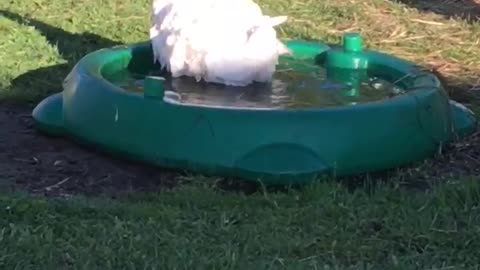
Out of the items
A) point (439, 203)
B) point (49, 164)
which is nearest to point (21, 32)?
point (49, 164)

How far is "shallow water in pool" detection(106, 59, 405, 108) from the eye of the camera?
4938 millimetres

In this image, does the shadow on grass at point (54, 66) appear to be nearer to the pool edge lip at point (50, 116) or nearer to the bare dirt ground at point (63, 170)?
the pool edge lip at point (50, 116)

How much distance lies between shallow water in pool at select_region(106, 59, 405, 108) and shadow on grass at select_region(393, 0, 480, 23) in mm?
2603

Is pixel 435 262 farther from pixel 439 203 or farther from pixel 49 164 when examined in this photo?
pixel 49 164

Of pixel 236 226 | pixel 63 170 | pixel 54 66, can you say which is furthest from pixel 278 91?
pixel 54 66

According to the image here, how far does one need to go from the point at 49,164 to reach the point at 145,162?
1.37 feet

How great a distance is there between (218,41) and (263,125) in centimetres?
71

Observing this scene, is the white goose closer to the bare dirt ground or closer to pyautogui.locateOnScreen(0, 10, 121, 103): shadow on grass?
the bare dirt ground

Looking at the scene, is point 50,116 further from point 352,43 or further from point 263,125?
point 352,43

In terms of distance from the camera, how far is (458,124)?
5.26 meters

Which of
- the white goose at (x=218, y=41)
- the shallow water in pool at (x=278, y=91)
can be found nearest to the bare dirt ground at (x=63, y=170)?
the shallow water in pool at (x=278, y=91)

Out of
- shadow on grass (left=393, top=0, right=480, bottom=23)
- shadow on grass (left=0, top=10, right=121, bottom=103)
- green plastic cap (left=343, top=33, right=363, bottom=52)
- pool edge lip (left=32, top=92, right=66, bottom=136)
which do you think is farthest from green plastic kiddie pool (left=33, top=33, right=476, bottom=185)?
shadow on grass (left=393, top=0, right=480, bottom=23)

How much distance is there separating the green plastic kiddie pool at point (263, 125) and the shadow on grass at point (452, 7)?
8.81 ft

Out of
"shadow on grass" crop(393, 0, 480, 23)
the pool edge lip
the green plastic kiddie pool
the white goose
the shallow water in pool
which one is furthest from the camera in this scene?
"shadow on grass" crop(393, 0, 480, 23)
